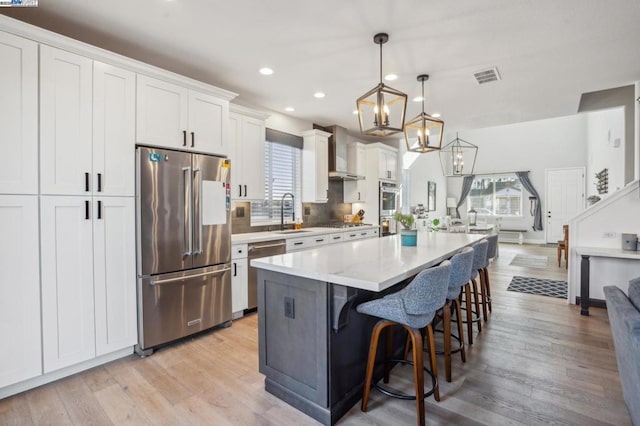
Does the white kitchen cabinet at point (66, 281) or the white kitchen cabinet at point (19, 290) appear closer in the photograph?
the white kitchen cabinet at point (19, 290)

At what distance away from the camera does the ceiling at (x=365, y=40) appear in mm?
2330

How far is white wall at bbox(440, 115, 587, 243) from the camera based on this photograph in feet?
30.3

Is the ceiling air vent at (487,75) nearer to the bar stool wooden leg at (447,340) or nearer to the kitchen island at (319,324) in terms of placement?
the kitchen island at (319,324)

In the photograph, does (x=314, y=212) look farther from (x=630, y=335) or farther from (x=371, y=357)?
(x=630, y=335)

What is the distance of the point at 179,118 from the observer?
115 inches

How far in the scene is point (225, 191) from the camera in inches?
126

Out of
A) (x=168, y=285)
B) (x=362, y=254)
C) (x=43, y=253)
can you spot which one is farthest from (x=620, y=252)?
(x=43, y=253)

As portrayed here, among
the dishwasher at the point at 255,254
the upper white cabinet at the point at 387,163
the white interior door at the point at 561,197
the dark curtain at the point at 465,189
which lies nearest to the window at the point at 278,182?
the dishwasher at the point at 255,254

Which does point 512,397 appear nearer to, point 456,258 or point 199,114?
point 456,258

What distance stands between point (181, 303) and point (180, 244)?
1.77 feet

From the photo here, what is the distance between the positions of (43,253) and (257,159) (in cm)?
241

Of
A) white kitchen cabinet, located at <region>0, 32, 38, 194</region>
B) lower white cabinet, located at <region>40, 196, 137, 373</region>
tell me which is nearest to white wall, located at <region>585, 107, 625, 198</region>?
lower white cabinet, located at <region>40, 196, 137, 373</region>

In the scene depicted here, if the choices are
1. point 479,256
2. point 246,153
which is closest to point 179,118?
point 246,153

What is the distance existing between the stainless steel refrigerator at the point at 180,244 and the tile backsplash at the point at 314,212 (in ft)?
3.19
